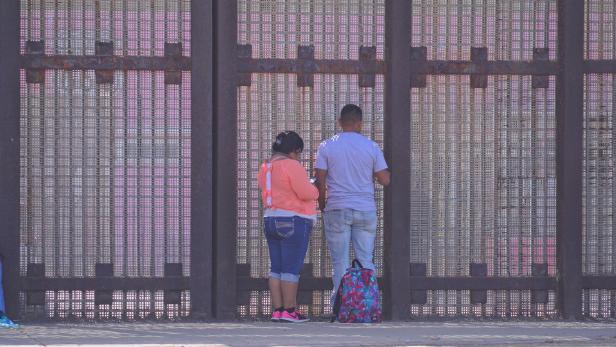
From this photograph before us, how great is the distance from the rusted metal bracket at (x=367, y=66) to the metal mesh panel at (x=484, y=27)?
36 cm

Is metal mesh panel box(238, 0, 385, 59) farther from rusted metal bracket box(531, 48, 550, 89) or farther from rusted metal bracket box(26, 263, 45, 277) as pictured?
rusted metal bracket box(26, 263, 45, 277)

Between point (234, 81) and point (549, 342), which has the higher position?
point (234, 81)

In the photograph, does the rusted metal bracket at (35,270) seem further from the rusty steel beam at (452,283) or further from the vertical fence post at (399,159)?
the vertical fence post at (399,159)

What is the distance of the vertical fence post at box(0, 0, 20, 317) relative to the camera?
37.1 feet

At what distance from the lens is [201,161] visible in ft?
37.8

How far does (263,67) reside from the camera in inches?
458

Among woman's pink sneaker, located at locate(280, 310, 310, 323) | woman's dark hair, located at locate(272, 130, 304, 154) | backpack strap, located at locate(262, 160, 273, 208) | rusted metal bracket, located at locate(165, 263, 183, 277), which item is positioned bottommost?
woman's pink sneaker, located at locate(280, 310, 310, 323)

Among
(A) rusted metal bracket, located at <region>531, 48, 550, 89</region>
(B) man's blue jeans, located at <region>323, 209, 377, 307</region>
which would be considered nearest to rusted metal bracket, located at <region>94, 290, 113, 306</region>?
(B) man's blue jeans, located at <region>323, 209, 377, 307</region>

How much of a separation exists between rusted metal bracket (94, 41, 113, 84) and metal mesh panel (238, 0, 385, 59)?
108 centimetres

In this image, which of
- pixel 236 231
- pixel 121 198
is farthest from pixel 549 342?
pixel 121 198

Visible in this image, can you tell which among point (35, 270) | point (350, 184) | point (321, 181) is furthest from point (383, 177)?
point (35, 270)

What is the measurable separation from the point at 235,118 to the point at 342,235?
1312 mm

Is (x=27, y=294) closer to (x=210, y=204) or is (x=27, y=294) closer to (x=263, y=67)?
(x=210, y=204)

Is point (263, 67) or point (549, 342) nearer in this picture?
point (549, 342)
